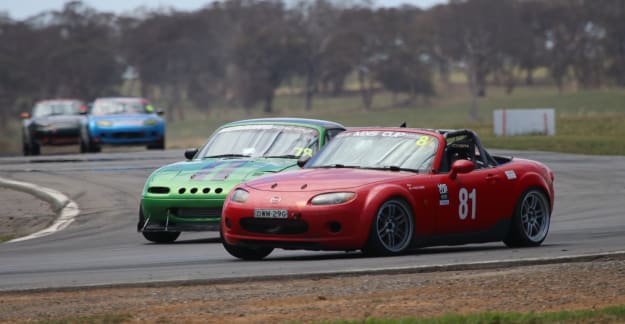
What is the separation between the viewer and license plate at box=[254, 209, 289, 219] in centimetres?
1075

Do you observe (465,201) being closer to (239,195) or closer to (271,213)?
(271,213)

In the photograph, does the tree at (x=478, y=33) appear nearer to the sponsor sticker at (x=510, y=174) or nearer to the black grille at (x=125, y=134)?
the black grille at (x=125, y=134)

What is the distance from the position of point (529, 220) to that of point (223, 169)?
3342 millimetres

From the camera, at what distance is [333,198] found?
1070cm

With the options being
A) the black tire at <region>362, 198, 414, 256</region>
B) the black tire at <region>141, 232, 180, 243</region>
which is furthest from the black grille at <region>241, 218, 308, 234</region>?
the black tire at <region>141, 232, 180, 243</region>

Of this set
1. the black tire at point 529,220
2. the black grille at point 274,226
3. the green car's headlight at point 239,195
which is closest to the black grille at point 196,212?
the green car's headlight at point 239,195

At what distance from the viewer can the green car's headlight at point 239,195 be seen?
11.1 metres


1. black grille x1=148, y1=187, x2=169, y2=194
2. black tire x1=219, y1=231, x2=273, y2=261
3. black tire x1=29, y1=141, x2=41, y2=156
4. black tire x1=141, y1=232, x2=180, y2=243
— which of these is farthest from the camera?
black tire x1=29, y1=141, x2=41, y2=156

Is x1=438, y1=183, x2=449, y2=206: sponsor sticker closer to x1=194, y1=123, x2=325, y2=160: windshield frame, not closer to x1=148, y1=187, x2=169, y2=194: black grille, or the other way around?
x1=194, y1=123, x2=325, y2=160: windshield frame

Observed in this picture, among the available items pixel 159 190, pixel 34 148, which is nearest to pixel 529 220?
pixel 159 190

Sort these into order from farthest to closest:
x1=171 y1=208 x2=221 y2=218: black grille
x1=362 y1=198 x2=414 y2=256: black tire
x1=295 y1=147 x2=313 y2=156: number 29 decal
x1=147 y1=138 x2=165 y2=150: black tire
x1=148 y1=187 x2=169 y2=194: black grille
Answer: x1=147 y1=138 x2=165 y2=150: black tire < x1=295 y1=147 x2=313 y2=156: number 29 decal < x1=148 y1=187 x2=169 y2=194: black grille < x1=171 y1=208 x2=221 y2=218: black grille < x1=362 y1=198 x2=414 y2=256: black tire

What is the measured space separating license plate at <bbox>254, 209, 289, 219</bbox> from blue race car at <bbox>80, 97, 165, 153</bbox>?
2305 centimetres

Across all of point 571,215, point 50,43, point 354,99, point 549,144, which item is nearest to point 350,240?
point 571,215

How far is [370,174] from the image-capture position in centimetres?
1114
